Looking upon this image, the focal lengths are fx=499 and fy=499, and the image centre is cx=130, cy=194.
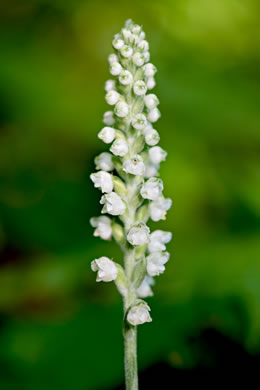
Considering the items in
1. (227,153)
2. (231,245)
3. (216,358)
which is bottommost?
(216,358)

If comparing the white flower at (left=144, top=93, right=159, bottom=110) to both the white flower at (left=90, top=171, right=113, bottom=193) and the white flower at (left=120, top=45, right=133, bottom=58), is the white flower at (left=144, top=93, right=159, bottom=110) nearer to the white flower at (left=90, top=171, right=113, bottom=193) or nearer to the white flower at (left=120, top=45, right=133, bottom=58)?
the white flower at (left=120, top=45, right=133, bottom=58)

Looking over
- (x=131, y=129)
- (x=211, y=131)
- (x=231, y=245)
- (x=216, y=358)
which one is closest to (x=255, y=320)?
(x=216, y=358)

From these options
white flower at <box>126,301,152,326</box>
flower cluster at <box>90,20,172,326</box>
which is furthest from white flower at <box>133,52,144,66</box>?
white flower at <box>126,301,152,326</box>

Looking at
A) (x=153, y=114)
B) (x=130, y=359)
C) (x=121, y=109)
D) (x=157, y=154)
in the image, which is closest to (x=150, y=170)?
(x=157, y=154)

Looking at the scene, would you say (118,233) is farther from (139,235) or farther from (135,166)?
(135,166)

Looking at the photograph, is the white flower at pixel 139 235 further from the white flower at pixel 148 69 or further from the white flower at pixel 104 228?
the white flower at pixel 148 69

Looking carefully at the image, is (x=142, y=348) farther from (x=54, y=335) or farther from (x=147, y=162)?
(x=147, y=162)
